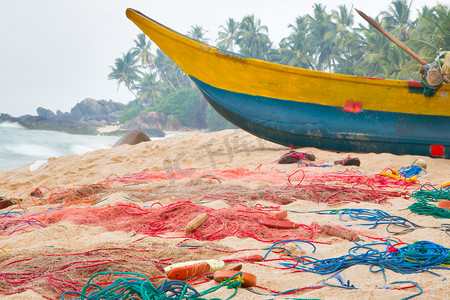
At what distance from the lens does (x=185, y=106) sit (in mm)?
47500

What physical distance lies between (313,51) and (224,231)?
43802 millimetres

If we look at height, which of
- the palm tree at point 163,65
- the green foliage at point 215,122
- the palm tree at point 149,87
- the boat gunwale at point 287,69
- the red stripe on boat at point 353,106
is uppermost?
the palm tree at point 163,65

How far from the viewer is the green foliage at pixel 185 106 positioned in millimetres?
47500

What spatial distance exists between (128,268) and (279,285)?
81 centimetres

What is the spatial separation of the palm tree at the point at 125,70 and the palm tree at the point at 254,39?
18043 mm

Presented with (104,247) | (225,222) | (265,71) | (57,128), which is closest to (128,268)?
(104,247)

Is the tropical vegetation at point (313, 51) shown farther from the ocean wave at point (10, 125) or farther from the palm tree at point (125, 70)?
the ocean wave at point (10, 125)

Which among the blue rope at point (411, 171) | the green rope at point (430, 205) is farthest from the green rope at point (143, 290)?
the blue rope at point (411, 171)

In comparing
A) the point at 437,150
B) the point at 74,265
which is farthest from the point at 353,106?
the point at 74,265

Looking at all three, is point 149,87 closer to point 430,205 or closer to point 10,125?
point 10,125

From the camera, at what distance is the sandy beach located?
6.24 feet

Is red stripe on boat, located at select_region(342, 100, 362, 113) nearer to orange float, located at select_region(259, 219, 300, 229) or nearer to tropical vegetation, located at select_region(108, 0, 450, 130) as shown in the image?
orange float, located at select_region(259, 219, 300, 229)

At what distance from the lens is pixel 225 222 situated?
9.92 ft

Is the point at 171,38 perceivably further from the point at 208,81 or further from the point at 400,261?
the point at 400,261
